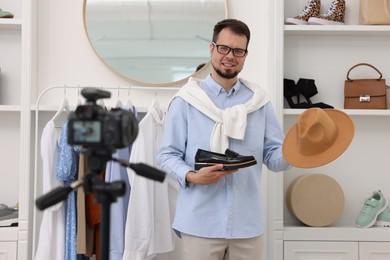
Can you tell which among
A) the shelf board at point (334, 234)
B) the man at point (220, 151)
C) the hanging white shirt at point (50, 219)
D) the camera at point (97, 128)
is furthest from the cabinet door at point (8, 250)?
the camera at point (97, 128)

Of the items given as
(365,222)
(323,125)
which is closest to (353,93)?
(365,222)

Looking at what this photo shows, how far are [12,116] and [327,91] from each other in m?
1.79

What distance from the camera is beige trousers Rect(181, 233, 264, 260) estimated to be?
1936 millimetres

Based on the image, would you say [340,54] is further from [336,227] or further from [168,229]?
[168,229]

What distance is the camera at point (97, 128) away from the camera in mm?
1039

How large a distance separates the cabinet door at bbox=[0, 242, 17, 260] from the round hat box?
1460 mm

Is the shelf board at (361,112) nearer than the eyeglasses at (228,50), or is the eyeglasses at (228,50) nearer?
the eyeglasses at (228,50)

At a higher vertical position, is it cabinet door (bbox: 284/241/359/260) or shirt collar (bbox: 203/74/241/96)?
shirt collar (bbox: 203/74/241/96)

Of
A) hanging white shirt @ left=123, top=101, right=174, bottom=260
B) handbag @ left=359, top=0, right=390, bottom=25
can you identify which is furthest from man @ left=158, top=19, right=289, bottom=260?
handbag @ left=359, top=0, right=390, bottom=25

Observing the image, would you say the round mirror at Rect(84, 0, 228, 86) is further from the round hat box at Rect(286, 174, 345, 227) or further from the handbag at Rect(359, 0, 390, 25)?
the round hat box at Rect(286, 174, 345, 227)

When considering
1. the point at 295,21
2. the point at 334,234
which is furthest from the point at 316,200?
the point at 295,21

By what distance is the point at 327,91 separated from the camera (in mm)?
2885

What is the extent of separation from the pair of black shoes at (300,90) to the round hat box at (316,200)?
39 centimetres

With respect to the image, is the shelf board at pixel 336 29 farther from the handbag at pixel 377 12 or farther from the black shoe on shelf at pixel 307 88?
the black shoe on shelf at pixel 307 88
